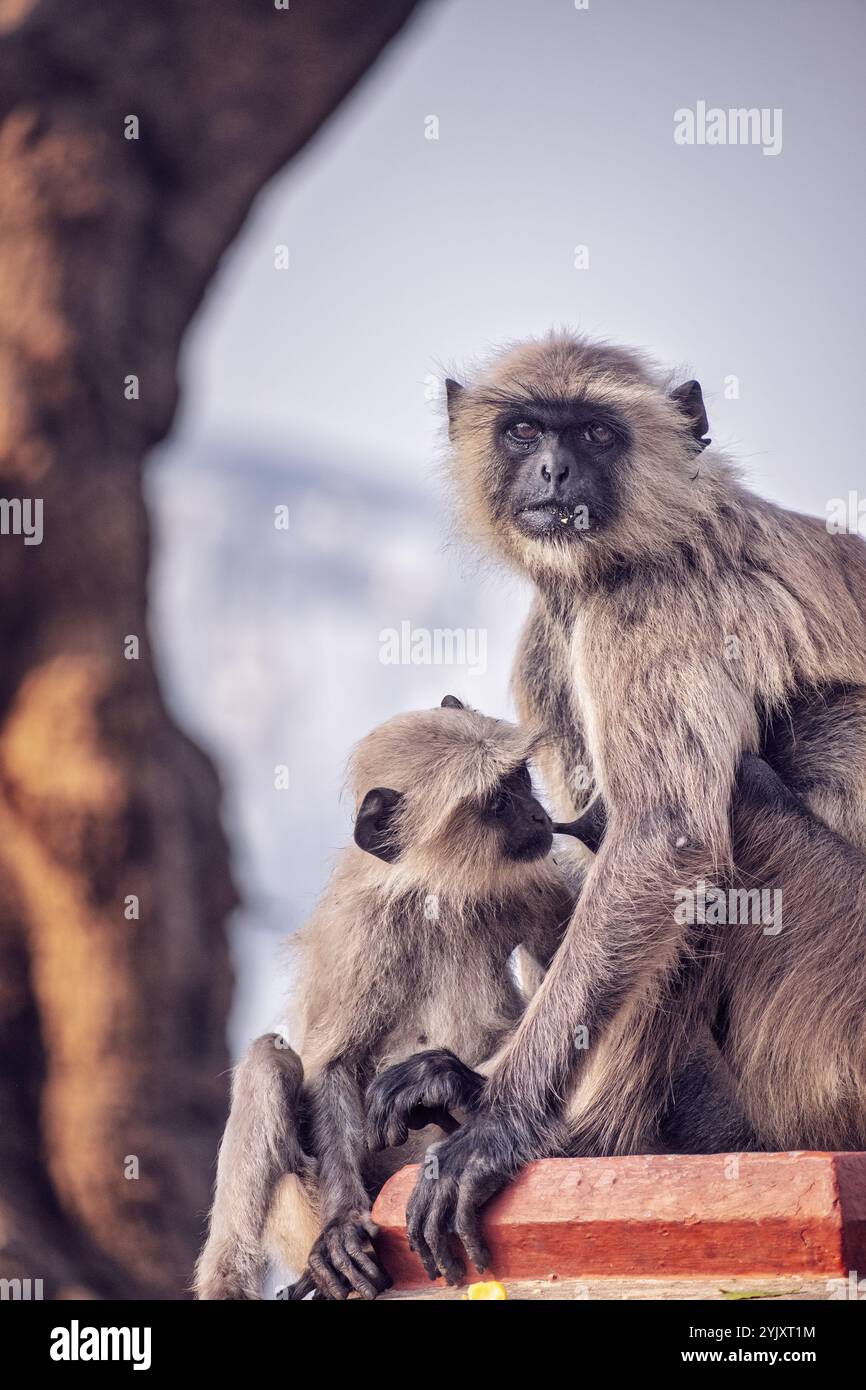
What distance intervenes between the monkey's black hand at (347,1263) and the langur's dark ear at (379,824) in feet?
3.27

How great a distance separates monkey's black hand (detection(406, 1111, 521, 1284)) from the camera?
3.43m

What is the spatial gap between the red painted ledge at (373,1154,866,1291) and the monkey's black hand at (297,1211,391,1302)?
301 millimetres

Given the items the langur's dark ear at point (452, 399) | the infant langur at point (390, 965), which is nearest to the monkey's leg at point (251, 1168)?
the infant langur at point (390, 965)

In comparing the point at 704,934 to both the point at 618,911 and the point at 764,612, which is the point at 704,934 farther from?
the point at 764,612

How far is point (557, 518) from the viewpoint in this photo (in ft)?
13.5

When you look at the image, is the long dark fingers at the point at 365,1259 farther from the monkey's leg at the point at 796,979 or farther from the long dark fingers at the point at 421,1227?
the monkey's leg at the point at 796,979

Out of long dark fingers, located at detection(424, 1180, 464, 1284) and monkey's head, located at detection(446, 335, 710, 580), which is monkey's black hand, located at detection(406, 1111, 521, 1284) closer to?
long dark fingers, located at detection(424, 1180, 464, 1284)

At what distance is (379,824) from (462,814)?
0.23 meters

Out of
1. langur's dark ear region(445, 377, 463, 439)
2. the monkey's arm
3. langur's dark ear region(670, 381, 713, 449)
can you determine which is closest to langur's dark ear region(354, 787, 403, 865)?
the monkey's arm

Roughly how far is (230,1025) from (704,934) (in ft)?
20.8

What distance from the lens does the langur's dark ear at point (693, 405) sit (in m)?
4.39

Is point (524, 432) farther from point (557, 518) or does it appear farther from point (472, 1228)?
point (472, 1228)

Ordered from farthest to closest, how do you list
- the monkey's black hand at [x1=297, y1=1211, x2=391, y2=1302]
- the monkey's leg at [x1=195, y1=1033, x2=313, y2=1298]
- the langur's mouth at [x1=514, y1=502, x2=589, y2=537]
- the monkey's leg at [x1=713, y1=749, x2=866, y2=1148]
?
1. the langur's mouth at [x1=514, y1=502, x2=589, y2=537]
2. the monkey's leg at [x1=195, y1=1033, x2=313, y2=1298]
3. the monkey's leg at [x1=713, y1=749, x2=866, y2=1148]
4. the monkey's black hand at [x1=297, y1=1211, x2=391, y2=1302]

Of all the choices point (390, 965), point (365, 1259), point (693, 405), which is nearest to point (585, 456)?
point (693, 405)
